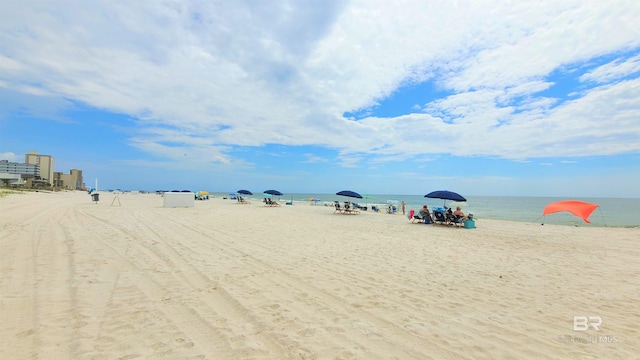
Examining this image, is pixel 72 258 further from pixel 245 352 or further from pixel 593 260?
pixel 593 260

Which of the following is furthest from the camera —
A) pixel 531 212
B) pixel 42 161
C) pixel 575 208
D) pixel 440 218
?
pixel 42 161

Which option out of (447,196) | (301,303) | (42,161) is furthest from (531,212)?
(42,161)

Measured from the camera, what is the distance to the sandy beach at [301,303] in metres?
2.79

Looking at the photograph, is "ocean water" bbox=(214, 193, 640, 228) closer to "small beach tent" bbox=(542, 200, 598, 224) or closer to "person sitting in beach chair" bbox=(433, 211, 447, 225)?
"person sitting in beach chair" bbox=(433, 211, 447, 225)

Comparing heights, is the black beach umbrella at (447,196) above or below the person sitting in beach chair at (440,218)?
above

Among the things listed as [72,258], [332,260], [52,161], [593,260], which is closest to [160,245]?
[72,258]

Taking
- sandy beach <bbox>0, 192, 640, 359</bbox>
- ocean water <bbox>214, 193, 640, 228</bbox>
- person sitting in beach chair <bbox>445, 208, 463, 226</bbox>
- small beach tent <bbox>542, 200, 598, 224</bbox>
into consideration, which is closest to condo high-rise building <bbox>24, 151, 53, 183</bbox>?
ocean water <bbox>214, 193, 640, 228</bbox>

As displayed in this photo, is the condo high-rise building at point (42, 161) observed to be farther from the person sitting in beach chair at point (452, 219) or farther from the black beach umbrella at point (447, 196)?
the person sitting in beach chair at point (452, 219)

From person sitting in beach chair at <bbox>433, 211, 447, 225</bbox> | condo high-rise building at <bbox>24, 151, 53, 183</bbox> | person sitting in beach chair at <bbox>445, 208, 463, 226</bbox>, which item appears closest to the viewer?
Result: person sitting in beach chair at <bbox>445, 208, 463, 226</bbox>

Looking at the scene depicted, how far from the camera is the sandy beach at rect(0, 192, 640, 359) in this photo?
9.16 feet

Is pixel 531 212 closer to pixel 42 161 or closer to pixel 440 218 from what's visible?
pixel 440 218

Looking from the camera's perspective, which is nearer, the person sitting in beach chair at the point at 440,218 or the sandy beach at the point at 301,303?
the sandy beach at the point at 301,303

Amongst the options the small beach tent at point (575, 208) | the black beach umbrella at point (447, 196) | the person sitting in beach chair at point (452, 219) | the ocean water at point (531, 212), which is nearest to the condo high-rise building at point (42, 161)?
the ocean water at point (531, 212)

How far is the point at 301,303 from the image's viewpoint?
3.88m
